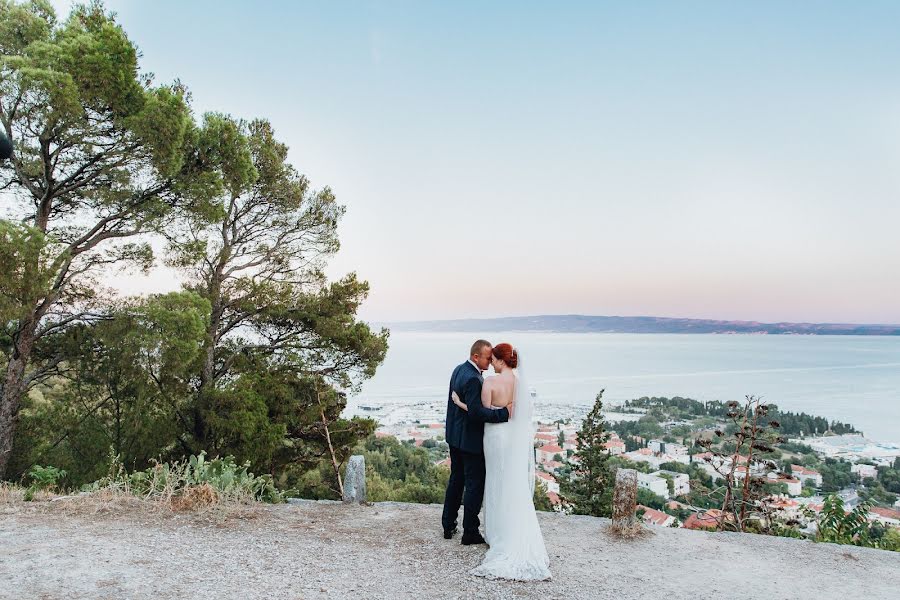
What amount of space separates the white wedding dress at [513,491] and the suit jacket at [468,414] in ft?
0.33

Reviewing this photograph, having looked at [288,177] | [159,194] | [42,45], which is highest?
[42,45]

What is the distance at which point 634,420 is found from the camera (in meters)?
30.3

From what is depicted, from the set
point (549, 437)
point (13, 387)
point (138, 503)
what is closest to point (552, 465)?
point (549, 437)

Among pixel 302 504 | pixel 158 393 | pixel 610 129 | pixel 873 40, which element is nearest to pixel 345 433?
pixel 158 393

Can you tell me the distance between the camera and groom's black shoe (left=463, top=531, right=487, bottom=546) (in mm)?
4980

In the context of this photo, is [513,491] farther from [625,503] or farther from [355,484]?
[355,484]

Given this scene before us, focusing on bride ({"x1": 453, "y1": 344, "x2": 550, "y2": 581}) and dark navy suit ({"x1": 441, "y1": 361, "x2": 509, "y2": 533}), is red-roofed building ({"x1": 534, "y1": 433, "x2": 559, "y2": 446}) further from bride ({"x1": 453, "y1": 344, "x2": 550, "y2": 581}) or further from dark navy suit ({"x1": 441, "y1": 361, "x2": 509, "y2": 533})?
bride ({"x1": 453, "y1": 344, "x2": 550, "y2": 581})

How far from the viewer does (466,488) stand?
16.0 ft

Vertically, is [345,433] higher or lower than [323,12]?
lower

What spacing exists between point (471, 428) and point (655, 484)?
34.0 feet

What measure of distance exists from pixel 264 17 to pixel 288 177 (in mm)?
4533

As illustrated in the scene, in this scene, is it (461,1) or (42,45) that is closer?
(42,45)

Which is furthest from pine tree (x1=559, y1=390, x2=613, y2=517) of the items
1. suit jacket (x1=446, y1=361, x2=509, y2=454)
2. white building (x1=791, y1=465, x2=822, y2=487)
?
suit jacket (x1=446, y1=361, x2=509, y2=454)

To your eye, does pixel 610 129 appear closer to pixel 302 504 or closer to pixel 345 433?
pixel 345 433
